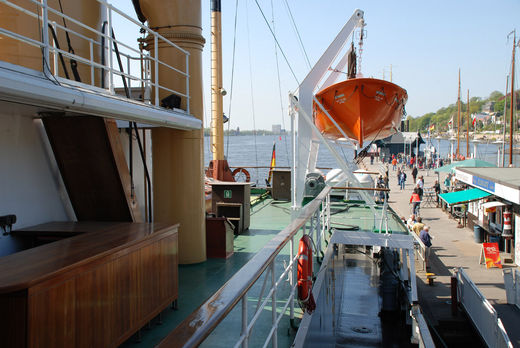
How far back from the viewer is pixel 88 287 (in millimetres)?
3463

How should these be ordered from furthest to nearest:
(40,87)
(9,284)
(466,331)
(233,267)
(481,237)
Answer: (481,237), (466,331), (233,267), (40,87), (9,284)

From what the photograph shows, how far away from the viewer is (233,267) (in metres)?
6.88

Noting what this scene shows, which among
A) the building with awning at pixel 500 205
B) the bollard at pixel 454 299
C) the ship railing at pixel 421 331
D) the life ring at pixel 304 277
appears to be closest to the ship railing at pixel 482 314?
the bollard at pixel 454 299

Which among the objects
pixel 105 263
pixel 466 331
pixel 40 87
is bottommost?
pixel 466 331

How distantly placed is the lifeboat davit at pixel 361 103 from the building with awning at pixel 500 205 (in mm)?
5204

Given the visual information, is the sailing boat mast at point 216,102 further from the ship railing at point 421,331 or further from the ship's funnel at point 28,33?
the ship's funnel at point 28,33

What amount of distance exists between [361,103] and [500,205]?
798 centimetres

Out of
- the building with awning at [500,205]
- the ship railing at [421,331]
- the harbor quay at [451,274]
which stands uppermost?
the building with awning at [500,205]

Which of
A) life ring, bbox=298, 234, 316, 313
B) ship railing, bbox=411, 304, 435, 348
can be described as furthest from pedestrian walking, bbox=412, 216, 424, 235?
life ring, bbox=298, 234, 316, 313

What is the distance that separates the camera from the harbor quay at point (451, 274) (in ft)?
37.6

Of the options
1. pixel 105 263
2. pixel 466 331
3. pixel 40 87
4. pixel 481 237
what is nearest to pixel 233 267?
pixel 105 263

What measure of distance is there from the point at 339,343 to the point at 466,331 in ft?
11.3

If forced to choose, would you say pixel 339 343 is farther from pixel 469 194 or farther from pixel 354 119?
pixel 469 194

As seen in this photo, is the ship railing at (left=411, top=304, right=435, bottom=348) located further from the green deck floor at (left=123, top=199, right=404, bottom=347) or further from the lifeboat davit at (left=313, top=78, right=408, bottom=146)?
the lifeboat davit at (left=313, top=78, right=408, bottom=146)
